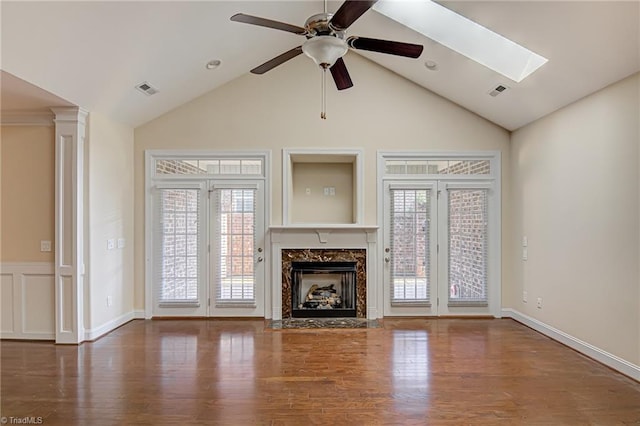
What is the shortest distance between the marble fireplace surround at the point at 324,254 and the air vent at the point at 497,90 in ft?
7.60

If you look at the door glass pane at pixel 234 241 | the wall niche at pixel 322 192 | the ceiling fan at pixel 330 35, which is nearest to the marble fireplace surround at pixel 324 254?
the door glass pane at pixel 234 241

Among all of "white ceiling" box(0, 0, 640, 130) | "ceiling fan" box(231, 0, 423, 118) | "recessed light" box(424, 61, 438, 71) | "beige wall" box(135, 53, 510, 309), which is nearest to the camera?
"ceiling fan" box(231, 0, 423, 118)

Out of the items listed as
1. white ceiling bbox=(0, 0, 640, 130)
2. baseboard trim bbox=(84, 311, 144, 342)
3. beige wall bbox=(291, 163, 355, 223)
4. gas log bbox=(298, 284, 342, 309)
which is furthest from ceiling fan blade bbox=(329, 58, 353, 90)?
baseboard trim bbox=(84, 311, 144, 342)

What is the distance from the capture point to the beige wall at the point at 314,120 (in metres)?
5.17

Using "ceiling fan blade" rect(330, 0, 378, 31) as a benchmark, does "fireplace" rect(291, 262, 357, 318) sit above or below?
below

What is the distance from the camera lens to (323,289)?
17.4ft

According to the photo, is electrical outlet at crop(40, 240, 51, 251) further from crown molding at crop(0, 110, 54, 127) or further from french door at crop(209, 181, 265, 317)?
french door at crop(209, 181, 265, 317)

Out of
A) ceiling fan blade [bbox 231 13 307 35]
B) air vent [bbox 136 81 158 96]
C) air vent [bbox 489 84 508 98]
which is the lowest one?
ceiling fan blade [bbox 231 13 307 35]

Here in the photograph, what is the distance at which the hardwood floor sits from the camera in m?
2.65

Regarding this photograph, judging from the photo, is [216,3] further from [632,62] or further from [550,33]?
[632,62]

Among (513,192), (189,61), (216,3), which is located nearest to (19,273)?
(189,61)

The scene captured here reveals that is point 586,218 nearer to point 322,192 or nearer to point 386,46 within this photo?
point 386,46

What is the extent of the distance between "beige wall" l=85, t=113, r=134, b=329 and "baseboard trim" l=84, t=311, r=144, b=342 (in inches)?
1.8

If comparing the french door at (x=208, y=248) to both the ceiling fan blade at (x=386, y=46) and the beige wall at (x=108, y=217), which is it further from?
the ceiling fan blade at (x=386, y=46)
